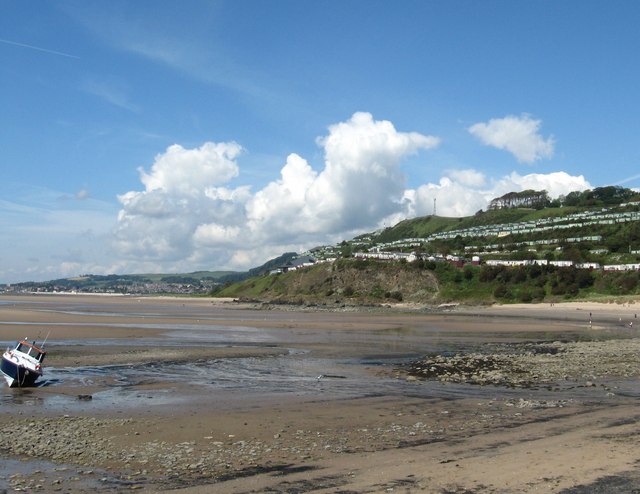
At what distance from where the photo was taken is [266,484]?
36.1 feet

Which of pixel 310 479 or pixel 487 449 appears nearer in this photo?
pixel 310 479

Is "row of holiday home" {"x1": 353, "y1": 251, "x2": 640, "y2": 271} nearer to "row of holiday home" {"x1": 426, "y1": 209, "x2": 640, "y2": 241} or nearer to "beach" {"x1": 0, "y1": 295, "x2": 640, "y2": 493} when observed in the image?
"row of holiday home" {"x1": 426, "y1": 209, "x2": 640, "y2": 241}

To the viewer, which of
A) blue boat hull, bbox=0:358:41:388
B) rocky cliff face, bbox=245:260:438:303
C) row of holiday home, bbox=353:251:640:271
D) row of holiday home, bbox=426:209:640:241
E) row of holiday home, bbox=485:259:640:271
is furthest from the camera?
row of holiday home, bbox=426:209:640:241

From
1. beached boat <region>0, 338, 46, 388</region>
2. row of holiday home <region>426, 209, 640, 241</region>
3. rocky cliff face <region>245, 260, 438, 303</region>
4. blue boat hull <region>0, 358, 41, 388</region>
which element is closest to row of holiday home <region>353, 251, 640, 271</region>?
rocky cliff face <region>245, 260, 438, 303</region>

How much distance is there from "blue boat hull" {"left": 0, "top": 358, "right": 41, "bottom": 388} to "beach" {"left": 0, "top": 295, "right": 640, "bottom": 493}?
657mm

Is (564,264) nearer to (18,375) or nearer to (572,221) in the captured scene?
(572,221)

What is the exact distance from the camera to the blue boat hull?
22641mm

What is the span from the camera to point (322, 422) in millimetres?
16828

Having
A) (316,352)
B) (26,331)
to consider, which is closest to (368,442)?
(316,352)

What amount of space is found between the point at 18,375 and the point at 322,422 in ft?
44.7

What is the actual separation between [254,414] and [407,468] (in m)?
7.35

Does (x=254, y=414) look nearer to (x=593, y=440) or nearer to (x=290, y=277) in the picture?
(x=593, y=440)

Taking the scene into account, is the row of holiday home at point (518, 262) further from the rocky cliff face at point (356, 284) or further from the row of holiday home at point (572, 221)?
the row of holiday home at point (572, 221)

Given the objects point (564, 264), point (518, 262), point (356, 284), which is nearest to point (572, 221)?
point (518, 262)
